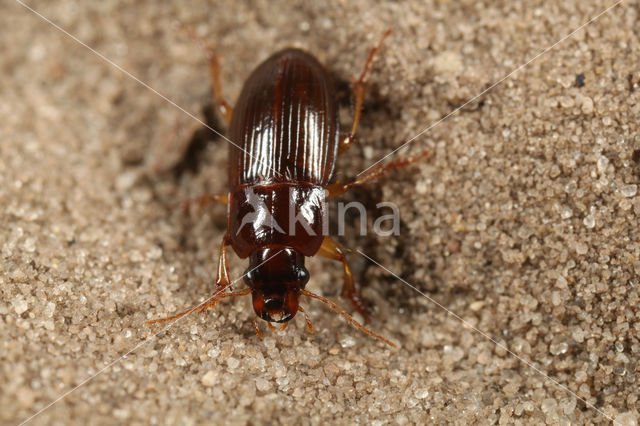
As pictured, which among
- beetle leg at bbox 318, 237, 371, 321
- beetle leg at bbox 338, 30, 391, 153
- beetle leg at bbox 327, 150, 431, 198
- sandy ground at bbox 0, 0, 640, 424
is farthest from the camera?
beetle leg at bbox 338, 30, 391, 153

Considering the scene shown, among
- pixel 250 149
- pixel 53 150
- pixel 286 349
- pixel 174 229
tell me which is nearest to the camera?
pixel 286 349

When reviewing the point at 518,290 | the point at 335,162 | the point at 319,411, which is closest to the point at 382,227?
the point at 335,162

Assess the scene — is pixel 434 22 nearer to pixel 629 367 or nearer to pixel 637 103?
pixel 637 103

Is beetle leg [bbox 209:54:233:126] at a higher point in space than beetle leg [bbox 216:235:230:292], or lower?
higher

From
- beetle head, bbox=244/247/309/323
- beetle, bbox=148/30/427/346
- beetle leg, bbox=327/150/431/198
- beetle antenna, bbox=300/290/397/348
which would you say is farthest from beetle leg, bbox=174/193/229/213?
beetle antenna, bbox=300/290/397/348

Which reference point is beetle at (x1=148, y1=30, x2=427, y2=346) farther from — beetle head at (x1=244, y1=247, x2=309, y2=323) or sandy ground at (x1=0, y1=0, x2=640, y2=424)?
sandy ground at (x1=0, y1=0, x2=640, y2=424)

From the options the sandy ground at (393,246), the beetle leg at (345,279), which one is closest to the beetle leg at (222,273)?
the sandy ground at (393,246)
